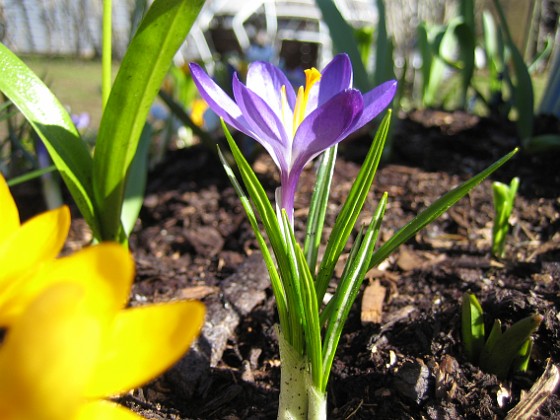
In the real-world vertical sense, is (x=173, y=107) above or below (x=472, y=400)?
above

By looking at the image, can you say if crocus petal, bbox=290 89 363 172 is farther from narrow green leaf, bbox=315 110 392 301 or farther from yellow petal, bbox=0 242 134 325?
yellow petal, bbox=0 242 134 325

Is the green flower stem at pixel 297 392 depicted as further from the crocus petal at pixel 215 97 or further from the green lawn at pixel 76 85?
the green lawn at pixel 76 85

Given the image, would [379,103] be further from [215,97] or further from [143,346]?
[143,346]

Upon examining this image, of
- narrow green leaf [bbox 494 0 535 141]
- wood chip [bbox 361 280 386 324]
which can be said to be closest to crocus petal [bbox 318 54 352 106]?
wood chip [bbox 361 280 386 324]

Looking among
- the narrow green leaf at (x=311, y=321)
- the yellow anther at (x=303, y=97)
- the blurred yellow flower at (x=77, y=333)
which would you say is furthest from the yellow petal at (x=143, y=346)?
the yellow anther at (x=303, y=97)

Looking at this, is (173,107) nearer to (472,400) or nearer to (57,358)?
(472,400)

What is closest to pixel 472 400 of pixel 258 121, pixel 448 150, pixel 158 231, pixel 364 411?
pixel 364 411
